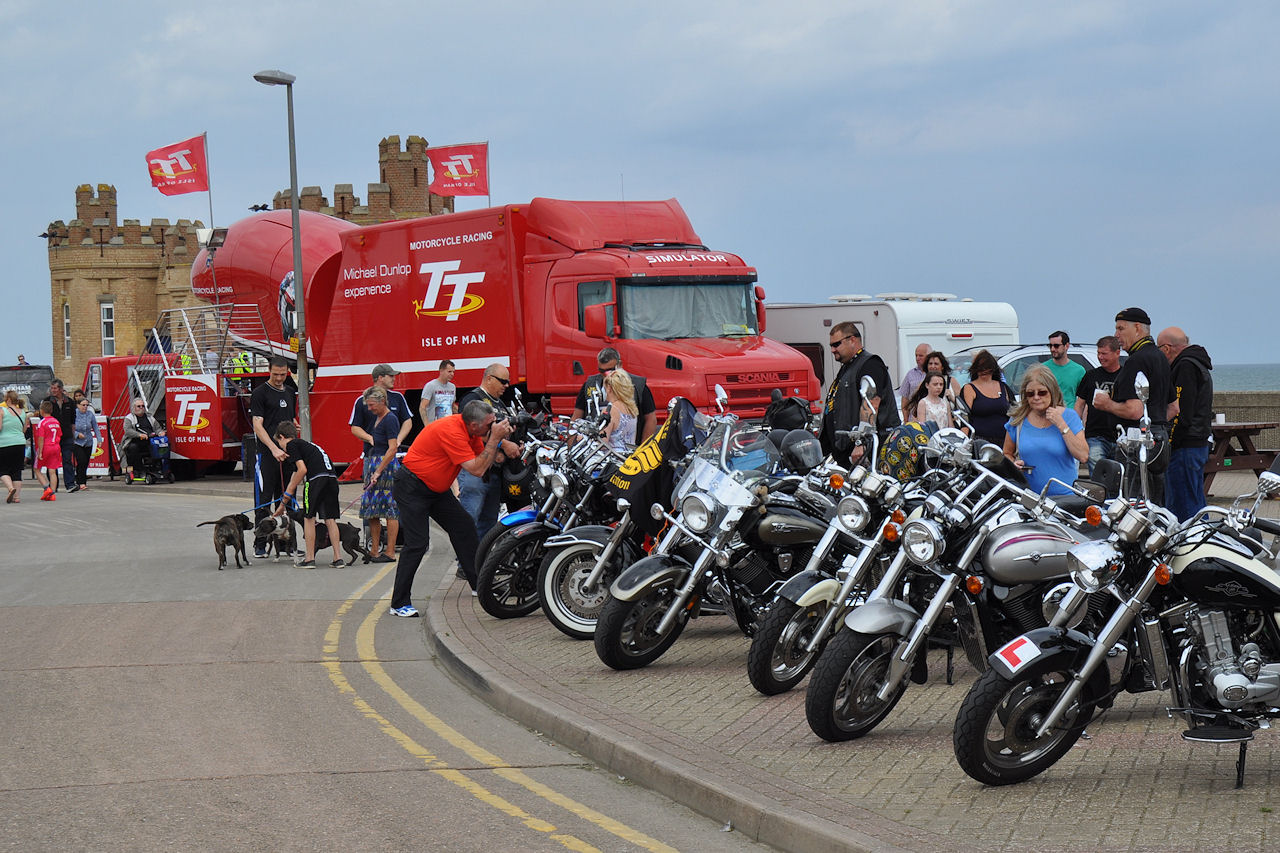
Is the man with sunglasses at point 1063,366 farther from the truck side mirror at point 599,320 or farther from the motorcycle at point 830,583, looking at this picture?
the motorcycle at point 830,583

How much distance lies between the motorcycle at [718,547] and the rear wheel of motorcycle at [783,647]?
689mm

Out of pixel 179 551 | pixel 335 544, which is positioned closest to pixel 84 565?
pixel 179 551

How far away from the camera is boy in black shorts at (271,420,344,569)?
45.0ft

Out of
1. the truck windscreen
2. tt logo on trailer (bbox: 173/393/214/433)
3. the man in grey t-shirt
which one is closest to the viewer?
the man in grey t-shirt

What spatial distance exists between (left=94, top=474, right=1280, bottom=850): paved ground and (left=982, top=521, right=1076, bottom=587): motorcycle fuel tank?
2.64 feet

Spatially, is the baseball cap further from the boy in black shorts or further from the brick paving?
the boy in black shorts

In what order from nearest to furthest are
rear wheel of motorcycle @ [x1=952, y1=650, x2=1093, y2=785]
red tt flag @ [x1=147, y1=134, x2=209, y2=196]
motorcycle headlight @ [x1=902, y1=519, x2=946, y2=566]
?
rear wheel of motorcycle @ [x1=952, y1=650, x2=1093, y2=785], motorcycle headlight @ [x1=902, y1=519, x2=946, y2=566], red tt flag @ [x1=147, y1=134, x2=209, y2=196]

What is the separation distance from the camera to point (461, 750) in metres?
7.11

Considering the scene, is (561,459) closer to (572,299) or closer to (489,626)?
(489,626)

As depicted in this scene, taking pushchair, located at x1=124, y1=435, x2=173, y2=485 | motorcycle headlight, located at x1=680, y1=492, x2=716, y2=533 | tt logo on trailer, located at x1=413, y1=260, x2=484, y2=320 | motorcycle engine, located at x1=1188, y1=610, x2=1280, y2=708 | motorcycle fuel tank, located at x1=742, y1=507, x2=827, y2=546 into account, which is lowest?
pushchair, located at x1=124, y1=435, x2=173, y2=485

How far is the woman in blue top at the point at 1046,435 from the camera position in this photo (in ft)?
30.0

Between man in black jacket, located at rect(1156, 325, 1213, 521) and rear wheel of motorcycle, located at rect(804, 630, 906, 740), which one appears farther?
man in black jacket, located at rect(1156, 325, 1213, 521)

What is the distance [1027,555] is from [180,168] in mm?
29968

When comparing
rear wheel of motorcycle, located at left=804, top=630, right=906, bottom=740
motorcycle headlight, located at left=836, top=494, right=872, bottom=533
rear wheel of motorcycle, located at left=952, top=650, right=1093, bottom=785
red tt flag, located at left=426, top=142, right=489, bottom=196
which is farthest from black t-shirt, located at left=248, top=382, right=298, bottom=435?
red tt flag, located at left=426, top=142, right=489, bottom=196
